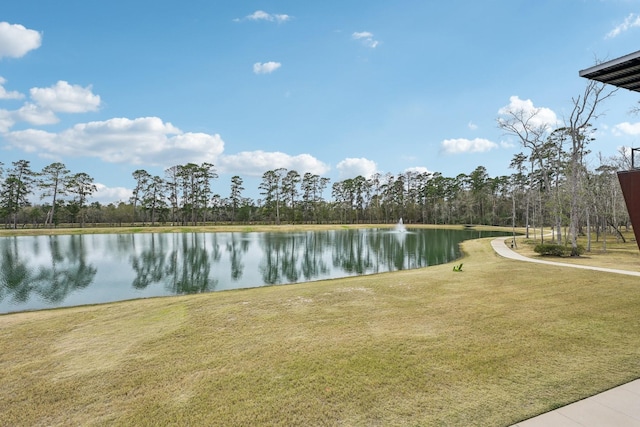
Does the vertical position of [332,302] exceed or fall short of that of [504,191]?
it falls short

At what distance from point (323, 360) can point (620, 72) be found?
7793 mm

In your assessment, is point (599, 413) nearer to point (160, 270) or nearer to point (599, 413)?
point (599, 413)

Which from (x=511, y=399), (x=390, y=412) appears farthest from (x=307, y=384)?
(x=511, y=399)

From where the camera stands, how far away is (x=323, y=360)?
18.2 ft

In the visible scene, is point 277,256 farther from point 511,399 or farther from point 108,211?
point 108,211

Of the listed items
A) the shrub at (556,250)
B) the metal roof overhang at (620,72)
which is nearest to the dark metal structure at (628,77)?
the metal roof overhang at (620,72)

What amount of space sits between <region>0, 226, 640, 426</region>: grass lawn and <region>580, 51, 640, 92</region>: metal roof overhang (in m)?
5.15

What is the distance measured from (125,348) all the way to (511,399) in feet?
21.9

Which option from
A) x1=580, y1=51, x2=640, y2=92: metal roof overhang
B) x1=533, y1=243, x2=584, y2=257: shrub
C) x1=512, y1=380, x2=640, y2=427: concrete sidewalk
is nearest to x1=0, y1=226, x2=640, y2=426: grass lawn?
x1=512, y1=380, x2=640, y2=427: concrete sidewalk

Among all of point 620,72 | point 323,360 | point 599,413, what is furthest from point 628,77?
point 323,360

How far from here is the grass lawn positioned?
13.8ft

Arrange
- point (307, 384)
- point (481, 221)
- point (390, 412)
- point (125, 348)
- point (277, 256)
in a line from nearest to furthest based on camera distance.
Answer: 1. point (390, 412)
2. point (307, 384)
3. point (125, 348)
4. point (277, 256)
5. point (481, 221)

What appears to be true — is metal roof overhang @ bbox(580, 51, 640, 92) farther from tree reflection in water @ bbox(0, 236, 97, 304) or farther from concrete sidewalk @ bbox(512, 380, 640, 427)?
tree reflection in water @ bbox(0, 236, 97, 304)

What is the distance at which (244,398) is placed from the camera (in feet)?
14.6
